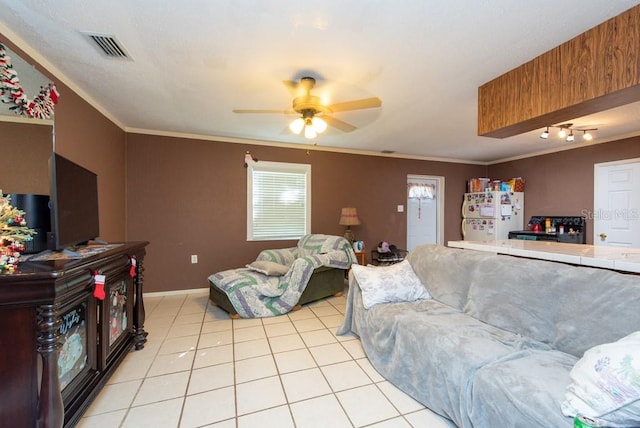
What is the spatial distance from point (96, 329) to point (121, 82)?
2.07 metres

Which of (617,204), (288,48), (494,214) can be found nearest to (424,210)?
(494,214)

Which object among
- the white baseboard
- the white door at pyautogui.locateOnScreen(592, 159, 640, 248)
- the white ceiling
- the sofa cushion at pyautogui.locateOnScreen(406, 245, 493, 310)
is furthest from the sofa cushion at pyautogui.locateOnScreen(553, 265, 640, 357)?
the white baseboard

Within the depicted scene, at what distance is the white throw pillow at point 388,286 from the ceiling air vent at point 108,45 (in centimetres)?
247

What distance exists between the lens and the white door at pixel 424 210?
5625mm

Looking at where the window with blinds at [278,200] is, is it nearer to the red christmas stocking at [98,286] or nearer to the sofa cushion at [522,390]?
the red christmas stocking at [98,286]

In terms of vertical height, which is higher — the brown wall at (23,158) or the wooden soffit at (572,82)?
the wooden soffit at (572,82)

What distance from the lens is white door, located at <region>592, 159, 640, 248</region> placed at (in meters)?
3.79

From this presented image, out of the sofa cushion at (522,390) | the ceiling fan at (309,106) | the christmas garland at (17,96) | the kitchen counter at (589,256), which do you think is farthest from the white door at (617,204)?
the christmas garland at (17,96)

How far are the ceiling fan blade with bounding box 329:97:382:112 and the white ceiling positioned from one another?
0.28 ft

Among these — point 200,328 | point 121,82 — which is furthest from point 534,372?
point 121,82

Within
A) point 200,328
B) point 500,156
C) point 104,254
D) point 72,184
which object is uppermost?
point 500,156

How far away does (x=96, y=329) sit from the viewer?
175cm

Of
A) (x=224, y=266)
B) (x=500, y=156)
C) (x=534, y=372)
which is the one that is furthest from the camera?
(x=500, y=156)

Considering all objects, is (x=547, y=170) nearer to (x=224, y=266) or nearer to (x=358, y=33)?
(x=358, y=33)
